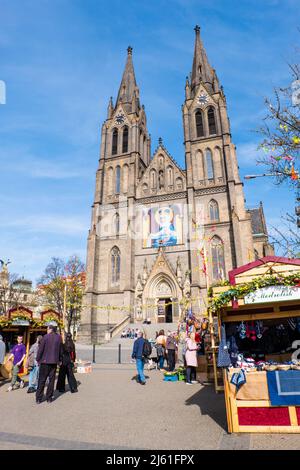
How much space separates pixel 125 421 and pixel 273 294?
3635 mm

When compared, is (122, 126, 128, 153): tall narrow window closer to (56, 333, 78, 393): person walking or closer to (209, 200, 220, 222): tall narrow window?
(209, 200, 220, 222): tall narrow window

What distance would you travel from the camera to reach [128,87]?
4322cm

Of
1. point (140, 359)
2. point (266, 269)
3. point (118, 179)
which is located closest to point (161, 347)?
point (140, 359)

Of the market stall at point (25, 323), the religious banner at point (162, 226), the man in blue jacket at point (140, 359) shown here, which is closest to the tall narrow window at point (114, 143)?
the religious banner at point (162, 226)

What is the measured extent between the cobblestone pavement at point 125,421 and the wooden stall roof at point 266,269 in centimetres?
256

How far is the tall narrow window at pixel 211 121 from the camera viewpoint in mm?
34188

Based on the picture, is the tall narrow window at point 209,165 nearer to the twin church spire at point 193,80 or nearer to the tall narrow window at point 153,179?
the tall narrow window at point 153,179

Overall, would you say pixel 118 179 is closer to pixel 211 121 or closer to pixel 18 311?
pixel 211 121

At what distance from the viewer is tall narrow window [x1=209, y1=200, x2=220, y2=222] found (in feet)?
97.9

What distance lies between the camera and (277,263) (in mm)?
5645

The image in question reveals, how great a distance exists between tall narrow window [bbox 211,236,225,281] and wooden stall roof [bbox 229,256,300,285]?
22.5 metres
